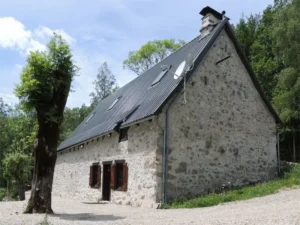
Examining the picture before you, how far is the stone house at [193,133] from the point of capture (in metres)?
11.2

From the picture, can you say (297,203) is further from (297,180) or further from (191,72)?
(191,72)

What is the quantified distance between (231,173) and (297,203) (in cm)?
446

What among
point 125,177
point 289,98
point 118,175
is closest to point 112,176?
point 118,175

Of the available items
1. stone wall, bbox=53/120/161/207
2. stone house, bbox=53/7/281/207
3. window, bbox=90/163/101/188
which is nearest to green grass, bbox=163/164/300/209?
stone house, bbox=53/7/281/207

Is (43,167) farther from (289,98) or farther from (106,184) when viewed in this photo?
(289,98)

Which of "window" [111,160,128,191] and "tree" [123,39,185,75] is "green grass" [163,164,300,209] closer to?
"window" [111,160,128,191]

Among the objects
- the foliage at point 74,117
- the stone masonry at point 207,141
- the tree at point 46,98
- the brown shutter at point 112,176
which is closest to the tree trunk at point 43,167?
the tree at point 46,98

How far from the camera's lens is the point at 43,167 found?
30.6 feet

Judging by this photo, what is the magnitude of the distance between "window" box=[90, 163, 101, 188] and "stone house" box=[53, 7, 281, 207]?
0.04 metres

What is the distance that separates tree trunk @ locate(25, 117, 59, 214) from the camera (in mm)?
9156

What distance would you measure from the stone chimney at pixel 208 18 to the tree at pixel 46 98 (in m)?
6.46

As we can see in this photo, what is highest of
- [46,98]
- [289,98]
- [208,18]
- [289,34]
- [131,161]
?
[289,34]

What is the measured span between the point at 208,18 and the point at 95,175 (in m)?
8.56

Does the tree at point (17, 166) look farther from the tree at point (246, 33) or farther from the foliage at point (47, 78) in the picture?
the tree at point (246, 33)
